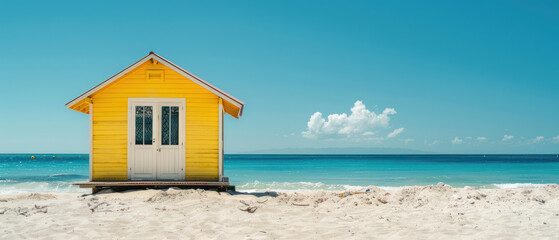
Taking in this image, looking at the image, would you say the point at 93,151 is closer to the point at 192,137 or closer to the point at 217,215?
the point at 192,137

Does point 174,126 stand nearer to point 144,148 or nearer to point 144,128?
point 144,128

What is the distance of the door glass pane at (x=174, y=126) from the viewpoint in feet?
35.8

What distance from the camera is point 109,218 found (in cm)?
703

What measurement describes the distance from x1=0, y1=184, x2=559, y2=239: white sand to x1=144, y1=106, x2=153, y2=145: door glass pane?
168cm

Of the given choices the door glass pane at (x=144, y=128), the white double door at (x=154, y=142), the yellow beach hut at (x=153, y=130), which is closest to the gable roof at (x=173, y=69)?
the yellow beach hut at (x=153, y=130)

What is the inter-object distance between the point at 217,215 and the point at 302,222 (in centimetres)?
164

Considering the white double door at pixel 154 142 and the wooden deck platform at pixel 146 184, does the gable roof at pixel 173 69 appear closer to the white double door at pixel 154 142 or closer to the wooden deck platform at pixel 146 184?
the white double door at pixel 154 142

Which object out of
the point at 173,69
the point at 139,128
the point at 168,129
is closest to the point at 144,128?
the point at 139,128

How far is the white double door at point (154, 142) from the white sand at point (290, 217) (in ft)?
3.45

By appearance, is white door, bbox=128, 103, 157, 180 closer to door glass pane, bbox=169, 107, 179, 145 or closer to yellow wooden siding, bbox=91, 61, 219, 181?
yellow wooden siding, bbox=91, 61, 219, 181

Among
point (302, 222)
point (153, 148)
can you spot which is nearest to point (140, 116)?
point (153, 148)

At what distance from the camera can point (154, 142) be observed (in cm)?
1083

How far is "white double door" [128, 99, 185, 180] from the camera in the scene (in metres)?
10.9

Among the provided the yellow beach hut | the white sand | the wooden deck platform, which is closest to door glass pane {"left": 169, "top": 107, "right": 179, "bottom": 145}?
the yellow beach hut
